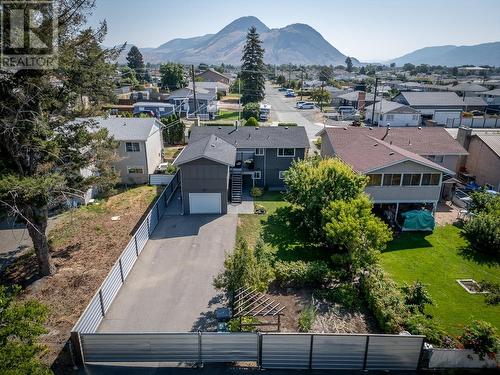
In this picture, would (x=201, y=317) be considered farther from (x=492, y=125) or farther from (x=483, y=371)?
(x=492, y=125)

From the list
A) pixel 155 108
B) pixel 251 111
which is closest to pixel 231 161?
pixel 251 111

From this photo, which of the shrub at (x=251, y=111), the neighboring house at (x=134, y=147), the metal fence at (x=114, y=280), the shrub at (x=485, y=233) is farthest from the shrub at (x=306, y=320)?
the shrub at (x=251, y=111)

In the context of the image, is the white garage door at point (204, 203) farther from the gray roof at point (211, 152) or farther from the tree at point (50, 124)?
the tree at point (50, 124)

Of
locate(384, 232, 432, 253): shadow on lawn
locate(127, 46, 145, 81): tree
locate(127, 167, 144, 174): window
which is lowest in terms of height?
locate(384, 232, 432, 253): shadow on lawn

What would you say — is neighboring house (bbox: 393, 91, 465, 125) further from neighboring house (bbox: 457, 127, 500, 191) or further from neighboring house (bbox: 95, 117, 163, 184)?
neighboring house (bbox: 95, 117, 163, 184)

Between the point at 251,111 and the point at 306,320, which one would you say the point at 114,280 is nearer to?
the point at 306,320

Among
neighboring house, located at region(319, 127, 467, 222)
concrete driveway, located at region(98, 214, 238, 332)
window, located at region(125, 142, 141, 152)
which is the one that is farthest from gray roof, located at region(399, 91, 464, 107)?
concrete driveway, located at region(98, 214, 238, 332)
